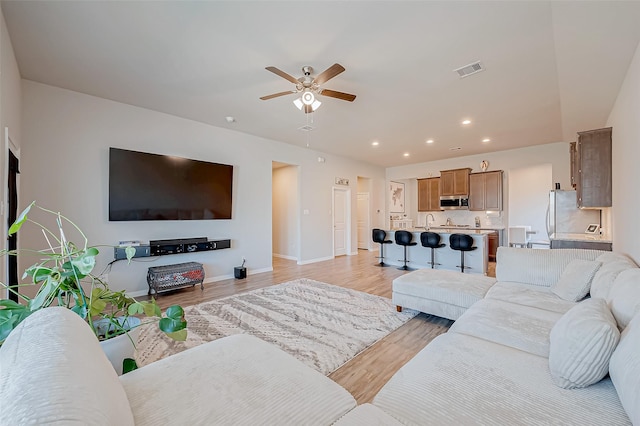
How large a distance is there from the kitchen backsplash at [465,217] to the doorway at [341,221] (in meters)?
2.82

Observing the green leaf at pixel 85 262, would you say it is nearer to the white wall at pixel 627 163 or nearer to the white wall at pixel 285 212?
the white wall at pixel 627 163

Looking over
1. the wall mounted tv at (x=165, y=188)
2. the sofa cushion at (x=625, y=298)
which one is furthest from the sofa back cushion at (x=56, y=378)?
the wall mounted tv at (x=165, y=188)

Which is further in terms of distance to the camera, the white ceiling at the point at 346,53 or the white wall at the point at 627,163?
the white wall at the point at 627,163

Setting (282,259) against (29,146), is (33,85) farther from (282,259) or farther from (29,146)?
(282,259)

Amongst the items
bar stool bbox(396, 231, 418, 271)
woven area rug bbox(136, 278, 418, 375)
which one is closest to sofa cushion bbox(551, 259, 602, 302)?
woven area rug bbox(136, 278, 418, 375)

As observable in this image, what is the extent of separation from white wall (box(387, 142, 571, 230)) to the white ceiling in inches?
69.6

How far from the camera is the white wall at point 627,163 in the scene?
7.85 ft

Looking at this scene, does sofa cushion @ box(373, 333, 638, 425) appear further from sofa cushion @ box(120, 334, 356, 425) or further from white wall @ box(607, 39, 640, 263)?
white wall @ box(607, 39, 640, 263)

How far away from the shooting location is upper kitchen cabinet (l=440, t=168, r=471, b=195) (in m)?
7.40

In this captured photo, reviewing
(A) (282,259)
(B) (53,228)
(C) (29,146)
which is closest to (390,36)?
(C) (29,146)

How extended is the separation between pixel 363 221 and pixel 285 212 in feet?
9.31

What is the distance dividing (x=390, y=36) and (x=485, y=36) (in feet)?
2.78

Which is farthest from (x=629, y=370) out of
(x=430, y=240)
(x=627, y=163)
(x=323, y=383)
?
(x=430, y=240)

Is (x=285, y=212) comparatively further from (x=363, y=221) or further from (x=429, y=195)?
(x=429, y=195)
